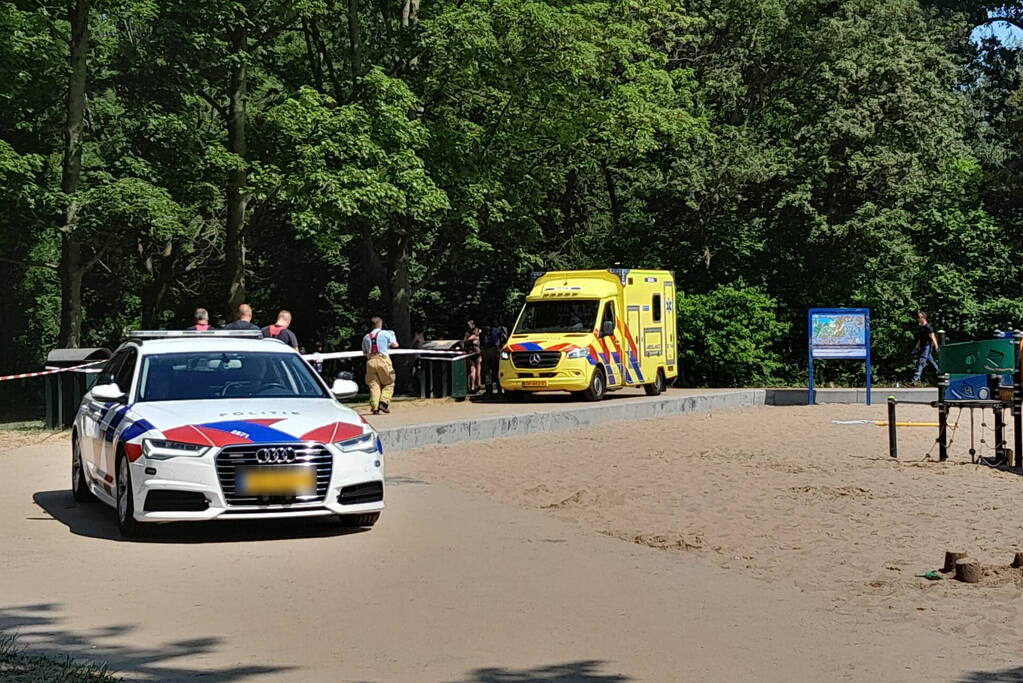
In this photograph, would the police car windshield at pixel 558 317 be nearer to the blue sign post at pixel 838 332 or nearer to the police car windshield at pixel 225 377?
the blue sign post at pixel 838 332

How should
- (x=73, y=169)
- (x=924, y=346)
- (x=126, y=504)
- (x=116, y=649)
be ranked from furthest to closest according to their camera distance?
1. (x=924, y=346)
2. (x=73, y=169)
3. (x=126, y=504)
4. (x=116, y=649)

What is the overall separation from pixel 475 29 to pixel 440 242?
7551 mm

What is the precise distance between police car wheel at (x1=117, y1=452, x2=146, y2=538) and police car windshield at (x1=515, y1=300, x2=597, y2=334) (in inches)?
806

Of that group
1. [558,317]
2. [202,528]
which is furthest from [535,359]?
[202,528]

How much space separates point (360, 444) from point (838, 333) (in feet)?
80.2

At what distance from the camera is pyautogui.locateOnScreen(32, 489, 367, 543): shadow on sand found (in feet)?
41.4

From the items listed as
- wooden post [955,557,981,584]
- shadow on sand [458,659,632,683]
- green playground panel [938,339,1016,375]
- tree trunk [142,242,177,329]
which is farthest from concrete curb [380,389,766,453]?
tree trunk [142,242,177,329]

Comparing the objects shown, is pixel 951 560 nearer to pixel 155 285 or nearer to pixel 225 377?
pixel 225 377

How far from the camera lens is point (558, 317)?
32.9 meters

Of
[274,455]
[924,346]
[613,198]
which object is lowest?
[274,455]

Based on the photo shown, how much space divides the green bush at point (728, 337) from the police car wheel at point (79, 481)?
25.6m

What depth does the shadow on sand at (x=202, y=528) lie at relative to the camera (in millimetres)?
12633

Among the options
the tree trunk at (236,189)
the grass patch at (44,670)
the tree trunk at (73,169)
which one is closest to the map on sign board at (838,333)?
the tree trunk at (236,189)

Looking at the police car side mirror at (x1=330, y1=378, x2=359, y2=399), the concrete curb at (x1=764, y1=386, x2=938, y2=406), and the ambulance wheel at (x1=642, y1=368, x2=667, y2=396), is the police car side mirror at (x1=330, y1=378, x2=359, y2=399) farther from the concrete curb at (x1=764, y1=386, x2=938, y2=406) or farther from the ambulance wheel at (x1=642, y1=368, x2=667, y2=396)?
the concrete curb at (x1=764, y1=386, x2=938, y2=406)
